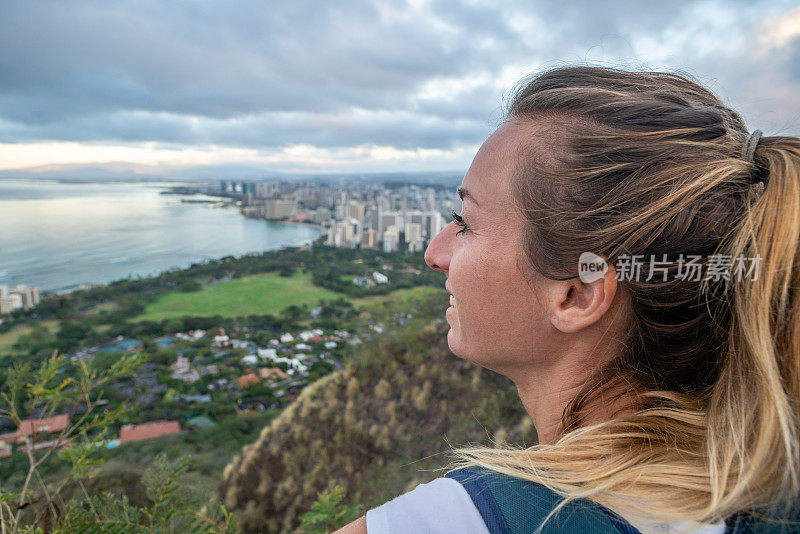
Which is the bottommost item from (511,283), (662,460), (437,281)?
(437,281)

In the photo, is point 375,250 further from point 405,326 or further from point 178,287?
point 405,326

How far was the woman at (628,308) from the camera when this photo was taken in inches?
21.5

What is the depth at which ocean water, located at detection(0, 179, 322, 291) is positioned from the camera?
74.1 ft

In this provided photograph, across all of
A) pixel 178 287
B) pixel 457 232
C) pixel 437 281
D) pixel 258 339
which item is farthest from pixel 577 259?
pixel 178 287

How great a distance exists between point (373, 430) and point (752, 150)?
6.00 m

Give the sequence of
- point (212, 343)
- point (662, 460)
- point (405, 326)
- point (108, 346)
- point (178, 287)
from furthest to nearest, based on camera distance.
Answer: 1. point (178, 287)
2. point (212, 343)
3. point (108, 346)
4. point (405, 326)
5. point (662, 460)

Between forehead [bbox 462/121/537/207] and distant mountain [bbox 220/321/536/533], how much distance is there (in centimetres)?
360

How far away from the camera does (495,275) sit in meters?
0.86

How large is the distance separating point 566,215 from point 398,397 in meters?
6.40

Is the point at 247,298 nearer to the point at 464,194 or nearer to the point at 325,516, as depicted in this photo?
the point at 325,516

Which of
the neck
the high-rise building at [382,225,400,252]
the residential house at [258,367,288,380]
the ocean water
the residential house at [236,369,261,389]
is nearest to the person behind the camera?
the neck

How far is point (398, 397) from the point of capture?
6.81 m

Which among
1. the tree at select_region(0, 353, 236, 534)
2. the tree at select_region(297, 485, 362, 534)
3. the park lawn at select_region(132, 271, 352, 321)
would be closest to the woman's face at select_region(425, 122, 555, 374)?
the tree at select_region(297, 485, 362, 534)

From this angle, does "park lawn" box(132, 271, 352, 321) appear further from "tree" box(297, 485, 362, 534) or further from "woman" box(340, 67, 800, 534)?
"woman" box(340, 67, 800, 534)
